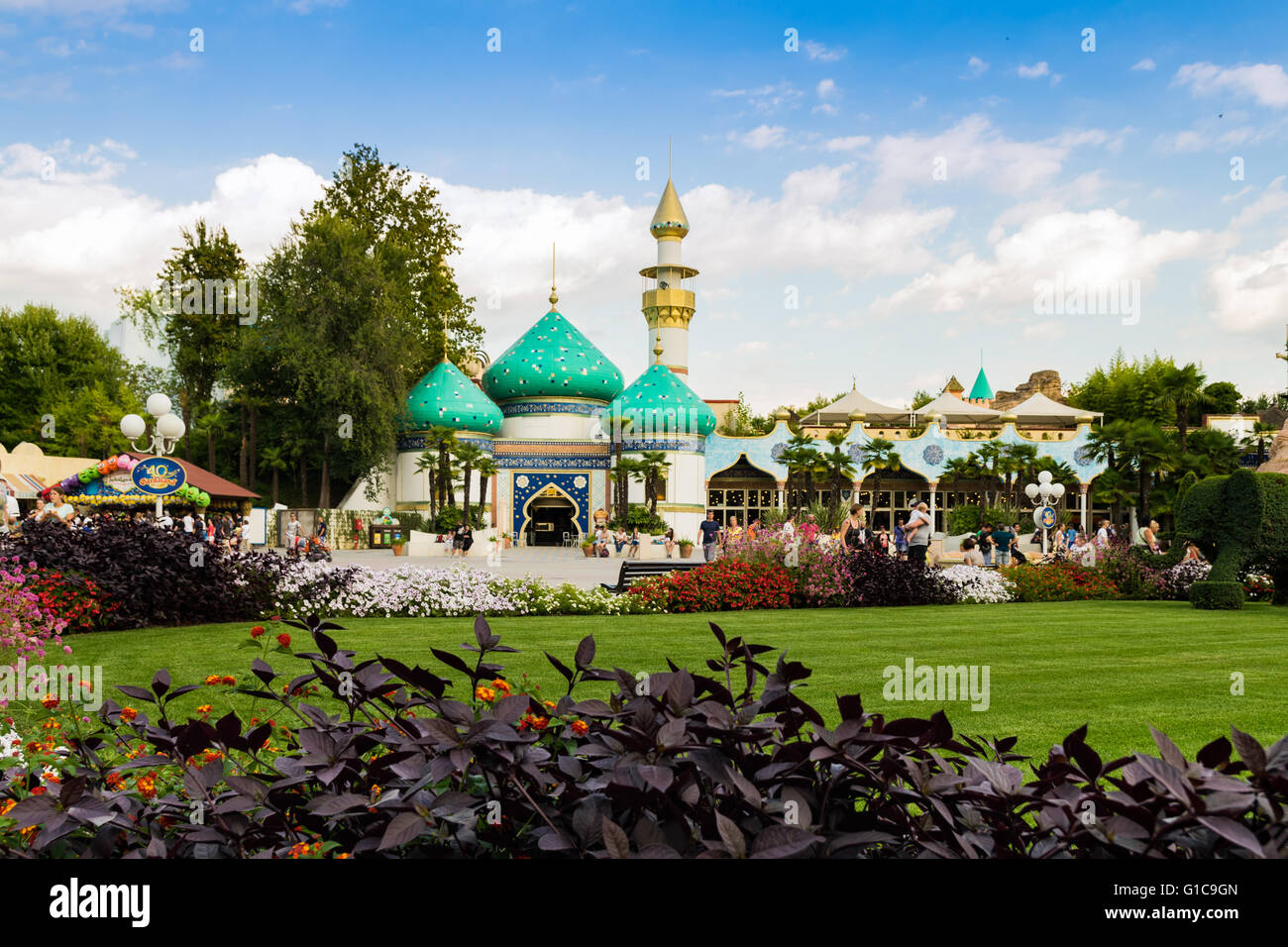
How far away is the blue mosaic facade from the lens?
37.4 metres

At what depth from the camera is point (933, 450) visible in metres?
41.1

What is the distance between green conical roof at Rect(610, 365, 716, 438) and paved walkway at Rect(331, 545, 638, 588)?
6.05 meters

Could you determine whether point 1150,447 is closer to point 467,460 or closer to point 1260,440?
point 1260,440

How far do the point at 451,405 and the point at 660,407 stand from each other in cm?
834

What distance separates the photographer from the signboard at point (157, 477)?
63.8 feet

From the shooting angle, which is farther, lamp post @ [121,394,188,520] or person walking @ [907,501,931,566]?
person walking @ [907,501,931,566]

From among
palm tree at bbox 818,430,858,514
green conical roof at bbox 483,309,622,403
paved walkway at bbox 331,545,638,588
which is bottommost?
paved walkway at bbox 331,545,638,588

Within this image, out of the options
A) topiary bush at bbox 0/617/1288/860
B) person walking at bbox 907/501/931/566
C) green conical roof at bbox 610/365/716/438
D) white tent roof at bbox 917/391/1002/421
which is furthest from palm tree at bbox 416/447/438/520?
topiary bush at bbox 0/617/1288/860

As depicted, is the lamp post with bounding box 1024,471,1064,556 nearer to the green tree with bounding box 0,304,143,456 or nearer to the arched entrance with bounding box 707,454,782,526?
the arched entrance with bounding box 707,454,782,526

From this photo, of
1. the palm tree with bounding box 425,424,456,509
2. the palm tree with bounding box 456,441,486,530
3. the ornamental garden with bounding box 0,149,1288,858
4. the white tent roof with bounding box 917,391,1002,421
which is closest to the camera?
the ornamental garden with bounding box 0,149,1288,858

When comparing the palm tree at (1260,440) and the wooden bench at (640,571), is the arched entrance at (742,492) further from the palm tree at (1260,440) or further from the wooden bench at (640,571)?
the wooden bench at (640,571)

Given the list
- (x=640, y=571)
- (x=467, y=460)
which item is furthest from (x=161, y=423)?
(x=467, y=460)

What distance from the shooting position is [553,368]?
38312mm
